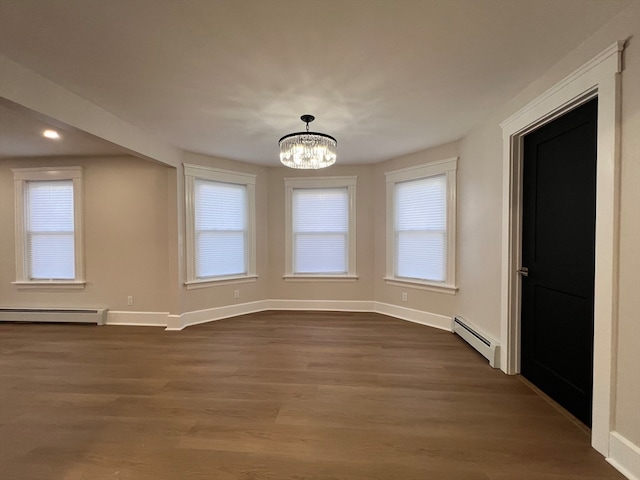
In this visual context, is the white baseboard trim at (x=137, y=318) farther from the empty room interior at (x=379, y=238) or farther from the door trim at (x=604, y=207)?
the door trim at (x=604, y=207)

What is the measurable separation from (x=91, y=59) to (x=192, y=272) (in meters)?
2.79

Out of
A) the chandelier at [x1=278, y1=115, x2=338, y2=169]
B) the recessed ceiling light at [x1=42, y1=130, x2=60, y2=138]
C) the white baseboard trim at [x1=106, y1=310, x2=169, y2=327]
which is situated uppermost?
the recessed ceiling light at [x1=42, y1=130, x2=60, y2=138]

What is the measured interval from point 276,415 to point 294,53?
7.92 feet

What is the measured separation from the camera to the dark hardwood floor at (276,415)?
5.25ft

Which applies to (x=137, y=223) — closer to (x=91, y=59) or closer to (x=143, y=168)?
(x=143, y=168)

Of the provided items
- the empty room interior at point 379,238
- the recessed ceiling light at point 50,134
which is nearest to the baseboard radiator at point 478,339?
the empty room interior at point 379,238

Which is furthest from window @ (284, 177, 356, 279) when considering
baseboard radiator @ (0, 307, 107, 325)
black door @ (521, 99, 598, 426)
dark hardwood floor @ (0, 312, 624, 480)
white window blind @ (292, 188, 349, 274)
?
baseboard radiator @ (0, 307, 107, 325)

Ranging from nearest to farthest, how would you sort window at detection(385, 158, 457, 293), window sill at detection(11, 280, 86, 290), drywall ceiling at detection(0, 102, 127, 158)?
drywall ceiling at detection(0, 102, 127, 158) < window at detection(385, 158, 457, 293) < window sill at detection(11, 280, 86, 290)

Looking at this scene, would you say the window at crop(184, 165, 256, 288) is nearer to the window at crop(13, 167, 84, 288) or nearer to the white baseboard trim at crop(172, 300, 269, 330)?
the white baseboard trim at crop(172, 300, 269, 330)

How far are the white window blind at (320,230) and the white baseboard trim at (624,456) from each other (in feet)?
11.6

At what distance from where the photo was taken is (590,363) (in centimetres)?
188

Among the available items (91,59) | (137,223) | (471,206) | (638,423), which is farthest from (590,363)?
(137,223)

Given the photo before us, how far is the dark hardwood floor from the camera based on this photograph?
1.60 metres

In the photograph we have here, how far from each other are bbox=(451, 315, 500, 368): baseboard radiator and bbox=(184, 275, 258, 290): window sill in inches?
120
